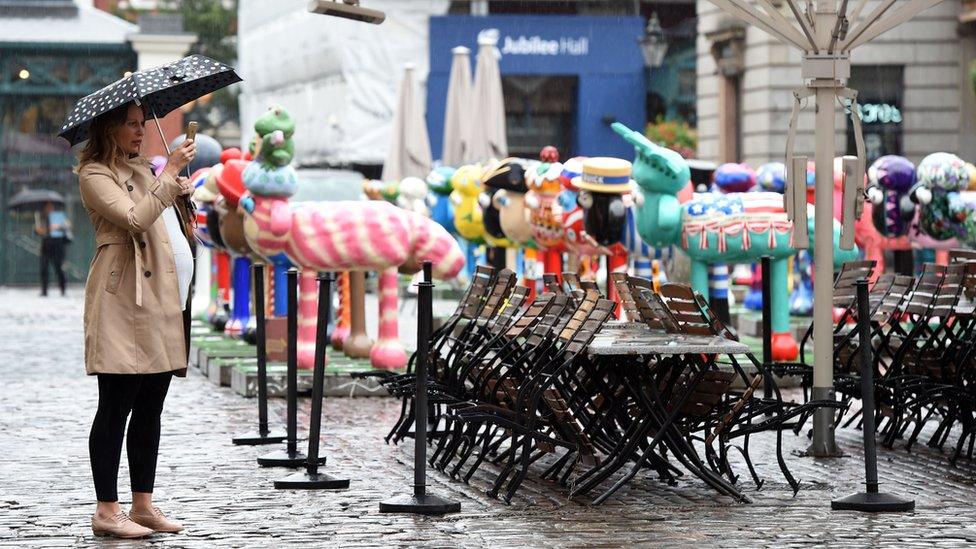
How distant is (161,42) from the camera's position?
1537 inches

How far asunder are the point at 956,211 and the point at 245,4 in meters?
39.8

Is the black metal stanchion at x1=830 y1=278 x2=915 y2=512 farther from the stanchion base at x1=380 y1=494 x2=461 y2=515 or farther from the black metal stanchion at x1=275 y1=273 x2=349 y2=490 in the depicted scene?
the black metal stanchion at x1=275 y1=273 x2=349 y2=490

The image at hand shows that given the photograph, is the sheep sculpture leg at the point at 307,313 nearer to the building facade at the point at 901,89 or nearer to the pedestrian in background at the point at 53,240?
the pedestrian in background at the point at 53,240

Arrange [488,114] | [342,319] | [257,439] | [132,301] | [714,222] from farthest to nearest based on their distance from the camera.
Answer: [488,114], [342,319], [714,222], [257,439], [132,301]

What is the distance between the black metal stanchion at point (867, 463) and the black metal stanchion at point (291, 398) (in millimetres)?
3027

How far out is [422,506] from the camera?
29.3ft

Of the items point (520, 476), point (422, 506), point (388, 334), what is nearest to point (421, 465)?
point (422, 506)

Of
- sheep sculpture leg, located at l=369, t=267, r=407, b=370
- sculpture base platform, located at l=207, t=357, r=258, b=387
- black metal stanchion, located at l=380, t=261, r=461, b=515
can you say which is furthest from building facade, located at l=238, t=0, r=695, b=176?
black metal stanchion, located at l=380, t=261, r=461, b=515

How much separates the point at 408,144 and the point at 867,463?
2585 centimetres

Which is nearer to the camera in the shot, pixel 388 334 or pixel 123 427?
pixel 123 427

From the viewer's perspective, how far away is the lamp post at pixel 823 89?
10.6m

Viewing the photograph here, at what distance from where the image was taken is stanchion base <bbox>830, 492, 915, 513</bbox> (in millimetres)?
9016

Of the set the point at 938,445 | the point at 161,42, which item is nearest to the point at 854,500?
the point at 938,445

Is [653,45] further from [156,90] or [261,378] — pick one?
[156,90]
